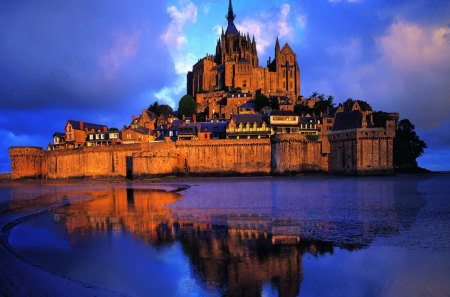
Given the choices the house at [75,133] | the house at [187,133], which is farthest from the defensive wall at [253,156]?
the house at [75,133]

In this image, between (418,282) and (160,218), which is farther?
(160,218)

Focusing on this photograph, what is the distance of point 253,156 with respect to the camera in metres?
55.1

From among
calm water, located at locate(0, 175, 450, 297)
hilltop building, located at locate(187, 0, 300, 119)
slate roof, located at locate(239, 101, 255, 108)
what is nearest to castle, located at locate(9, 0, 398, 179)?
slate roof, located at locate(239, 101, 255, 108)

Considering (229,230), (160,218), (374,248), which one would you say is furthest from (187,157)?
(374,248)

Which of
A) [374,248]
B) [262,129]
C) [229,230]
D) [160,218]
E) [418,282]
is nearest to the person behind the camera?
[418,282]

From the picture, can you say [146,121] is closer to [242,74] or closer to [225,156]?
[242,74]

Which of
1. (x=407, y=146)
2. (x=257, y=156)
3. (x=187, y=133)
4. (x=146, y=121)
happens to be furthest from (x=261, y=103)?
(x=407, y=146)

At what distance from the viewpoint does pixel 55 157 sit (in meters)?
69.2

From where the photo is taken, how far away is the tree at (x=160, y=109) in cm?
9631

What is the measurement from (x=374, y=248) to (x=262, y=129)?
48.0 m

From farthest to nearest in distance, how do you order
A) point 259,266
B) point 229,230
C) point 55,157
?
point 55,157, point 229,230, point 259,266

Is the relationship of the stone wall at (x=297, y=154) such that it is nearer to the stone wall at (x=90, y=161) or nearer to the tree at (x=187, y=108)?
the stone wall at (x=90, y=161)

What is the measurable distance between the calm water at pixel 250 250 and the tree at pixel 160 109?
7608 centimetres

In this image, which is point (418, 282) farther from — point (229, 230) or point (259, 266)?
point (229, 230)
